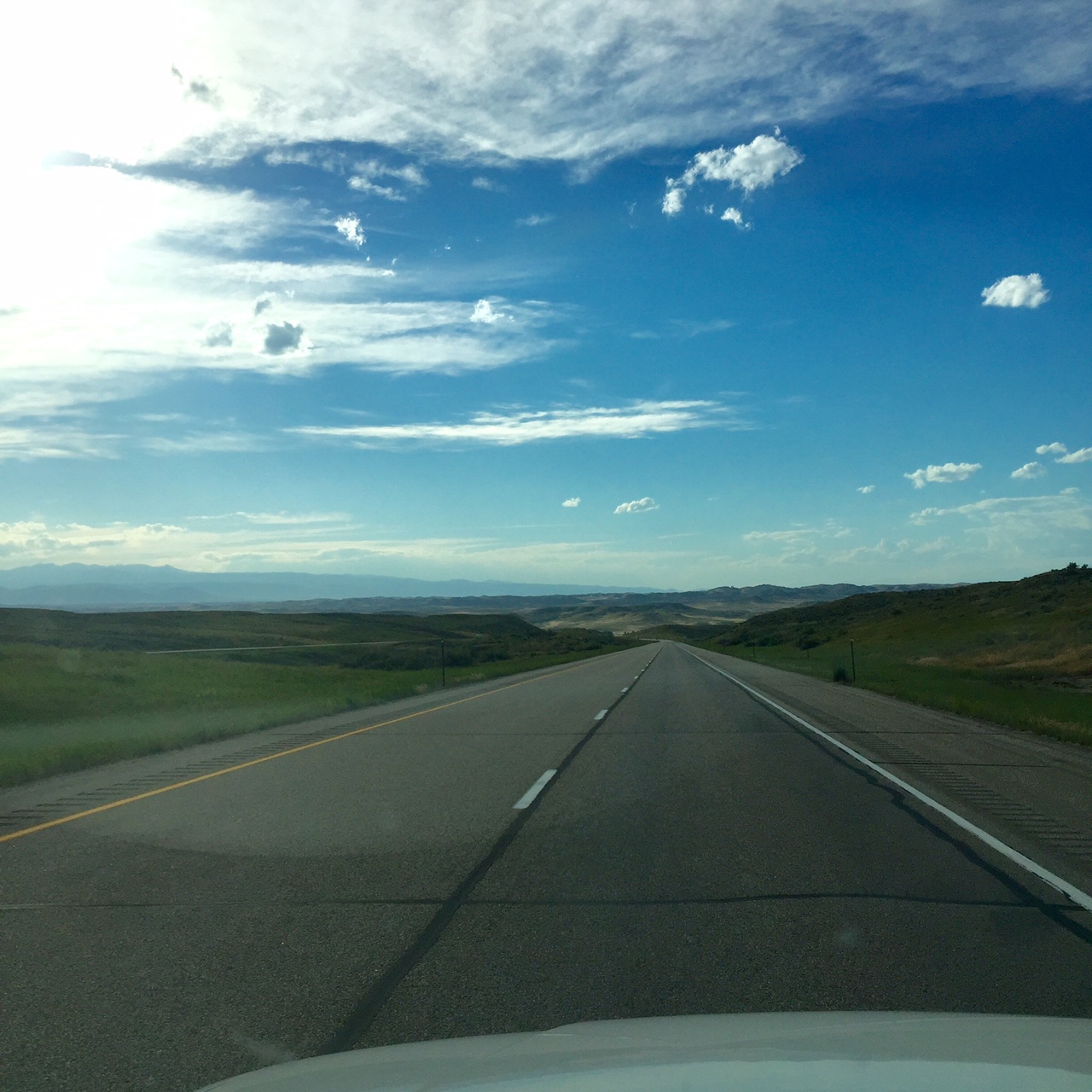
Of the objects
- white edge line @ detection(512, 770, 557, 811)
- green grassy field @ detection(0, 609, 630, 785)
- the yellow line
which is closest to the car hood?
white edge line @ detection(512, 770, 557, 811)

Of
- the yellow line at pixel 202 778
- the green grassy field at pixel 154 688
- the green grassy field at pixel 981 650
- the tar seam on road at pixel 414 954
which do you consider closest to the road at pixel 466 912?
the tar seam on road at pixel 414 954

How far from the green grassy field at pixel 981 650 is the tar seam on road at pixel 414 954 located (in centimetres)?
1147

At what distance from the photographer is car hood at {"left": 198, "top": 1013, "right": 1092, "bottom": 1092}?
3.34 meters

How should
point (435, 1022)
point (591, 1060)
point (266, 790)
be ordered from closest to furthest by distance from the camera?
point (591, 1060)
point (435, 1022)
point (266, 790)

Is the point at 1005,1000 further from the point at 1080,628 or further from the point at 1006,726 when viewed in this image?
the point at 1080,628

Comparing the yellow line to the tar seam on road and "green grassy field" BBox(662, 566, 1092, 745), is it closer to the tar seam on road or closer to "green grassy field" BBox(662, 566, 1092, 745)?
the tar seam on road

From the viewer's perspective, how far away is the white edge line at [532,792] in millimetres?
10211

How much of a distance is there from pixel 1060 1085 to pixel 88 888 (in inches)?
240

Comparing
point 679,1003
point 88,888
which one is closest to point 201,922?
point 88,888

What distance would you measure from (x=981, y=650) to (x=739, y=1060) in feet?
164

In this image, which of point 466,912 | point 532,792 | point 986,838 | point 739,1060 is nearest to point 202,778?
point 532,792

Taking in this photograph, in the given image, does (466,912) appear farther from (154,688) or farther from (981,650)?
(981,650)

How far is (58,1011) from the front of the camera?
4824 mm

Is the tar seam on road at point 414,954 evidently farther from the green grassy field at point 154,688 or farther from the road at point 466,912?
the green grassy field at point 154,688
